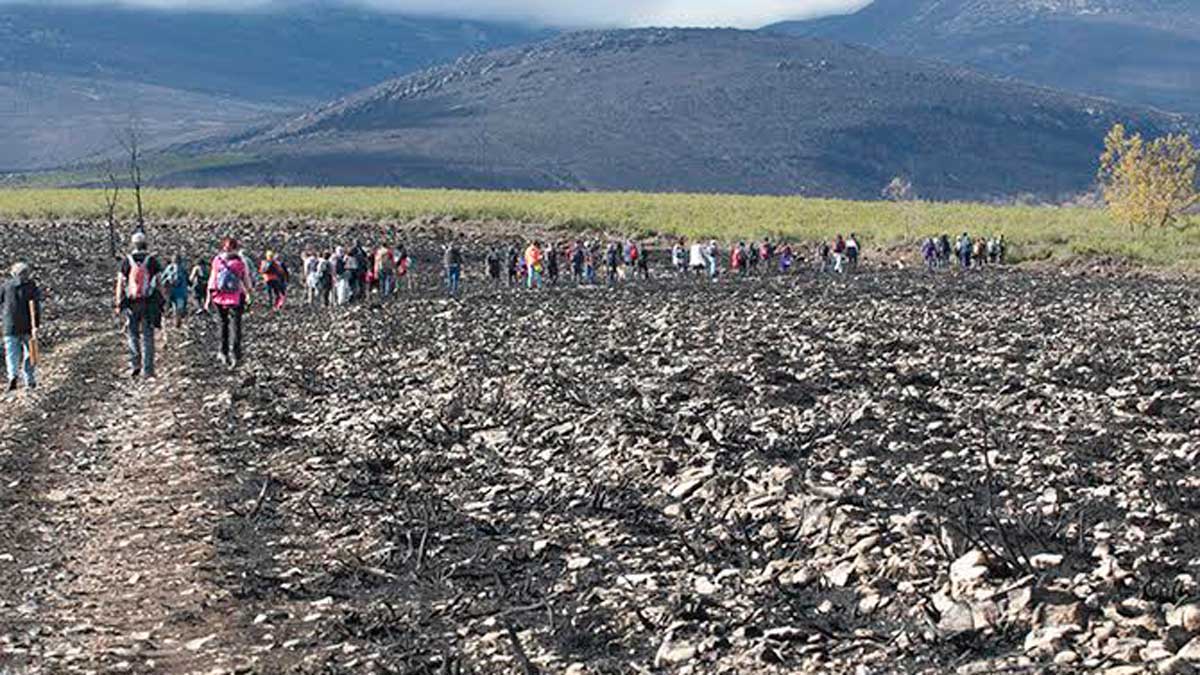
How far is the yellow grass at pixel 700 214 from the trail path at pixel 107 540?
5486 centimetres

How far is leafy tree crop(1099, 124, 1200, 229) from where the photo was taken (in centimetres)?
8075

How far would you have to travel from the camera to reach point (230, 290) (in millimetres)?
23688

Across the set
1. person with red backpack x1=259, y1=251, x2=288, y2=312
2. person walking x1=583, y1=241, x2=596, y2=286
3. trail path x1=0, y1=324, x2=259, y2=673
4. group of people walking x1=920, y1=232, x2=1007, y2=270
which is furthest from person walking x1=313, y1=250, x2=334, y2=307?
group of people walking x1=920, y1=232, x2=1007, y2=270

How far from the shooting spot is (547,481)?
13516 millimetres

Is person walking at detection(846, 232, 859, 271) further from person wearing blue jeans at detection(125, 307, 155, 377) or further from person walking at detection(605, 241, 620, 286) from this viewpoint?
person wearing blue jeans at detection(125, 307, 155, 377)

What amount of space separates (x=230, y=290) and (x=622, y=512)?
512 inches

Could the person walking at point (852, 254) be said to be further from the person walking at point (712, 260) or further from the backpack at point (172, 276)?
the backpack at point (172, 276)

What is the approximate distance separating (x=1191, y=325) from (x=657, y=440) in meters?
15.1

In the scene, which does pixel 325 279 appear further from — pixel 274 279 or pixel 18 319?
pixel 18 319

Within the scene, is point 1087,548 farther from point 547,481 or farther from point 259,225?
point 259,225

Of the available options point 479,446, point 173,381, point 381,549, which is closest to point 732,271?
point 173,381

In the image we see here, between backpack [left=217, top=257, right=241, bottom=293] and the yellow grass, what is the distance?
49.1 m

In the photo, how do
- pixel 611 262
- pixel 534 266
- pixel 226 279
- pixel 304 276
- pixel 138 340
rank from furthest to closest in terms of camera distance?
pixel 611 262, pixel 304 276, pixel 534 266, pixel 226 279, pixel 138 340

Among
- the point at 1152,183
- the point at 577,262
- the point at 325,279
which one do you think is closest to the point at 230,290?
the point at 325,279
